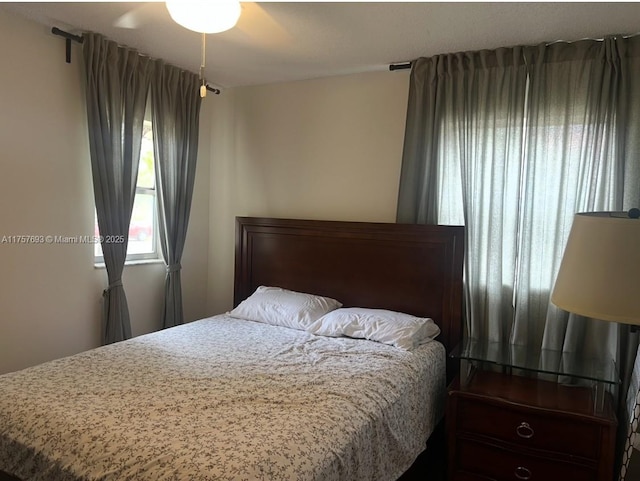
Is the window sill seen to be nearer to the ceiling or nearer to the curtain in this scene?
the ceiling

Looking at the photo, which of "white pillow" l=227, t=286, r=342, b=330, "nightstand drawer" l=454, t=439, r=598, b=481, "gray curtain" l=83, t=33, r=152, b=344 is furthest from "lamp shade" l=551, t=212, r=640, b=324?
"gray curtain" l=83, t=33, r=152, b=344

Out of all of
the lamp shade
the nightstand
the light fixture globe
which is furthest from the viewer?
the nightstand

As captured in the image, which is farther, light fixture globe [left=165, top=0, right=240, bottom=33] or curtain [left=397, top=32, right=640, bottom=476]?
curtain [left=397, top=32, right=640, bottom=476]

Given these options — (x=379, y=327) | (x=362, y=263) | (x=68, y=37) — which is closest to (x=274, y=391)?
(x=379, y=327)

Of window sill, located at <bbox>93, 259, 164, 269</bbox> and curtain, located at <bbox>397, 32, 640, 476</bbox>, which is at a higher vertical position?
curtain, located at <bbox>397, 32, 640, 476</bbox>

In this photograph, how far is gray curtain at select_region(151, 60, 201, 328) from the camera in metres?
3.12

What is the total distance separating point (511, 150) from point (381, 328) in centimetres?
129

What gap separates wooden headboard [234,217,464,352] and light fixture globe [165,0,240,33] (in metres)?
1.51

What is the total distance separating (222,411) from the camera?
5.49 feet

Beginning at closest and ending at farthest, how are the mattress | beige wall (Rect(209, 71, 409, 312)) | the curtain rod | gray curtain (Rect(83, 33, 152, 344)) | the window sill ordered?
the mattress < the curtain rod < gray curtain (Rect(83, 33, 152, 344)) < the window sill < beige wall (Rect(209, 71, 409, 312))

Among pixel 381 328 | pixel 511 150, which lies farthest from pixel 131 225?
pixel 511 150

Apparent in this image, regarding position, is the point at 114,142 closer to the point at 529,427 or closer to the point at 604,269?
the point at 604,269

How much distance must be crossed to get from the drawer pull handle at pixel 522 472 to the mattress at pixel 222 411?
432 millimetres

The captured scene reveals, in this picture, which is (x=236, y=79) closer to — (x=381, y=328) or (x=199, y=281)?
(x=199, y=281)
